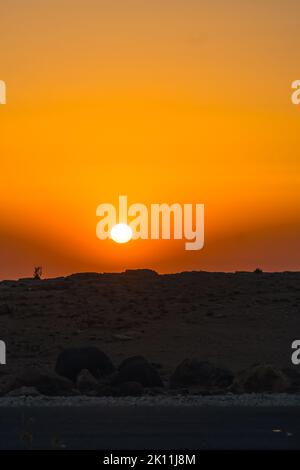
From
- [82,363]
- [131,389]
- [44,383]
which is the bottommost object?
[131,389]

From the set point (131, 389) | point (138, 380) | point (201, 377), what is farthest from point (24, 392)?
point (201, 377)

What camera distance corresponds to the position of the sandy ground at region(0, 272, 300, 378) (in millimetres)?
69812

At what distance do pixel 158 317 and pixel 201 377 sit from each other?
2656 cm

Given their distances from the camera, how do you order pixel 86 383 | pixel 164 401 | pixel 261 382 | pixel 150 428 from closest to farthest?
pixel 150 428 → pixel 164 401 → pixel 261 382 → pixel 86 383

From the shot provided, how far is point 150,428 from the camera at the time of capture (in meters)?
35.1

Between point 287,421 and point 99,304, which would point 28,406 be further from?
point 99,304

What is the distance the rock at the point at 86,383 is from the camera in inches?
2021

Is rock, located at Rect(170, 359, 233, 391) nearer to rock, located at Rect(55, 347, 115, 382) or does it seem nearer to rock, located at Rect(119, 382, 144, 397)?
rock, located at Rect(119, 382, 144, 397)

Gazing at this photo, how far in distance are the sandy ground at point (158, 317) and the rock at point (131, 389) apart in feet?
43.1

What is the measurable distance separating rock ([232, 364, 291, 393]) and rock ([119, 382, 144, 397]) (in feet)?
12.8

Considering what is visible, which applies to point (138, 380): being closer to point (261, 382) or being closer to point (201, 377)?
point (201, 377)

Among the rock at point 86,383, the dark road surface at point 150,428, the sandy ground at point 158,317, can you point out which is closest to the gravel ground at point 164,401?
the dark road surface at point 150,428
